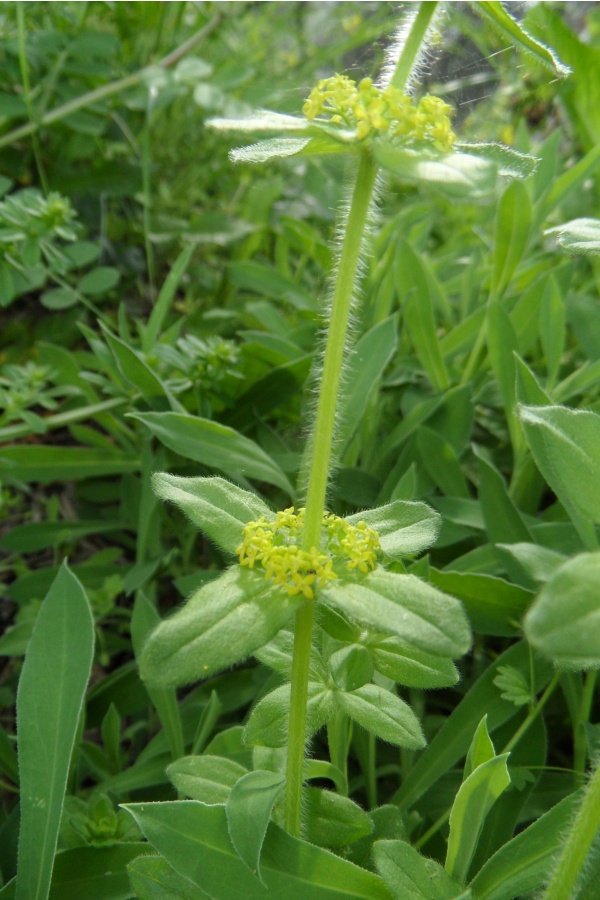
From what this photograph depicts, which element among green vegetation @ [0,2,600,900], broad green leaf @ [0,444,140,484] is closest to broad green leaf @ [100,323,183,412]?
green vegetation @ [0,2,600,900]

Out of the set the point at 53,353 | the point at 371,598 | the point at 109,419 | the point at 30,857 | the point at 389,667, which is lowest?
the point at 30,857

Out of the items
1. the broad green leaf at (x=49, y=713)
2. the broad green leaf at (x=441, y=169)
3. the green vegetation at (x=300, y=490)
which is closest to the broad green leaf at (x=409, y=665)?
the green vegetation at (x=300, y=490)

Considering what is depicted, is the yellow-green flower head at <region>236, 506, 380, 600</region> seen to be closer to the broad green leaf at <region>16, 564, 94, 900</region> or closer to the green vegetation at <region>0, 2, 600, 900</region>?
the green vegetation at <region>0, 2, 600, 900</region>

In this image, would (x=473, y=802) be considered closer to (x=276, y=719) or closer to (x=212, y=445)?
(x=276, y=719)

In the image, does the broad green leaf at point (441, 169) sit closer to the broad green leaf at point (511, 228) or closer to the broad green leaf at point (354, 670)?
the broad green leaf at point (354, 670)

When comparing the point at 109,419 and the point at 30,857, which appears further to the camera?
the point at 109,419

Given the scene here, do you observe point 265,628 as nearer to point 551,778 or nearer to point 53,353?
point 551,778

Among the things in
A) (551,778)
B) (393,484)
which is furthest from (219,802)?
(393,484)
